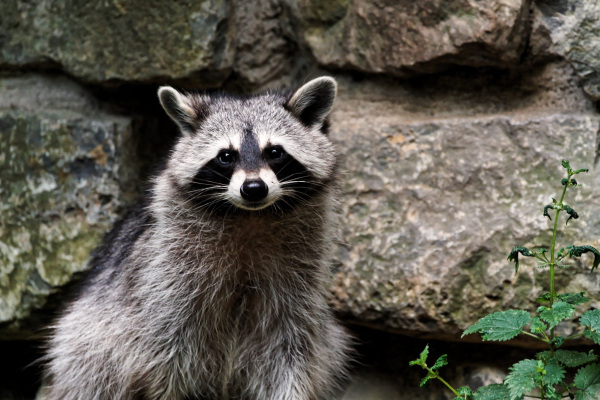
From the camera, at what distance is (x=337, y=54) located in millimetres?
2762

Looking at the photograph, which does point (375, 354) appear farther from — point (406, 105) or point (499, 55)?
point (499, 55)

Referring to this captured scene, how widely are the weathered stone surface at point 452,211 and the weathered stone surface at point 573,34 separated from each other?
0.47ft

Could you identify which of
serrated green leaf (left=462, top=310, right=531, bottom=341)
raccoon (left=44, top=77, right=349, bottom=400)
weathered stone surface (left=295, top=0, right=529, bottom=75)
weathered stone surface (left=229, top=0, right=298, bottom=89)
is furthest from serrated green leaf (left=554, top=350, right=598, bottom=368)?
weathered stone surface (left=229, top=0, right=298, bottom=89)

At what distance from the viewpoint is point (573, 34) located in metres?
2.43

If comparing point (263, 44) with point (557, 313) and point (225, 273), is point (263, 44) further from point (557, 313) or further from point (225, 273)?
point (557, 313)

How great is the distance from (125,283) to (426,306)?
102cm

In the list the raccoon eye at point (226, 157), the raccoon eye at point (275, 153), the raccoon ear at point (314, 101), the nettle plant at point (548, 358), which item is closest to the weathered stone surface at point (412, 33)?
the raccoon ear at point (314, 101)

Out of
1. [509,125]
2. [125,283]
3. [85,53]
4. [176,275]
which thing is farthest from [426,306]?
[85,53]

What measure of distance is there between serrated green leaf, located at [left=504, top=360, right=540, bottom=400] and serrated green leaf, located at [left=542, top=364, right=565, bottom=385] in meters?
0.02

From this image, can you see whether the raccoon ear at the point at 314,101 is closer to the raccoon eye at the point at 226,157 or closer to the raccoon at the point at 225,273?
the raccoon at the point at 225,273

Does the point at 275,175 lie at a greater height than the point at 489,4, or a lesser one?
lesser

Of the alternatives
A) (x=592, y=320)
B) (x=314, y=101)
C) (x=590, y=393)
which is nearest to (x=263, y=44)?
(x=314, y=101)

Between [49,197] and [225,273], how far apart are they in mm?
863

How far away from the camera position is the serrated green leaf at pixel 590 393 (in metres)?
1.71
